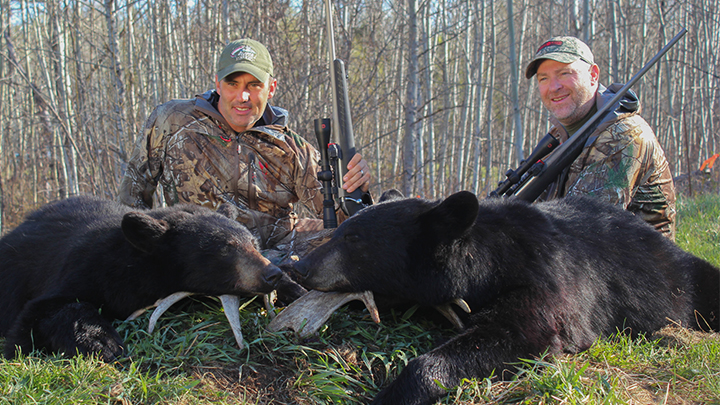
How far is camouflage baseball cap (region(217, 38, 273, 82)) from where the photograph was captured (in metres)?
4.53

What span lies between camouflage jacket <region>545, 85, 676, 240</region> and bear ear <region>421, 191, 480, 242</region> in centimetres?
187

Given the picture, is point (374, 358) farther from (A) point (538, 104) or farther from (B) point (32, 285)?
(A) point (538, 104)

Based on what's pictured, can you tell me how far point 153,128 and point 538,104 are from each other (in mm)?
→ 19228

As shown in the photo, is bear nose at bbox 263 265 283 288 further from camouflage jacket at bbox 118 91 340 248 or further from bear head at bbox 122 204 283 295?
camouflage jacket at bbox 118 91 340 248

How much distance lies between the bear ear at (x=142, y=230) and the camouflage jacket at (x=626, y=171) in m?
3.19

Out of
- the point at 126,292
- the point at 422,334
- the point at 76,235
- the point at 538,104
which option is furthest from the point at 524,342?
the point at 538,104

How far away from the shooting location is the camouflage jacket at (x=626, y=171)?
4.05 metres

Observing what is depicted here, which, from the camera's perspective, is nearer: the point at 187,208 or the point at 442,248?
the point at 442,248

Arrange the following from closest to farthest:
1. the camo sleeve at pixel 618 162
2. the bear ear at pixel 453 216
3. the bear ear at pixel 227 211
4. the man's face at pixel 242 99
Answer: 1. the bear ear at pixel 453 216
2. the bear ear at pixel 227 211
3. the camo sleeve at pixel 618 162
4. the man's face at pixel 242 99

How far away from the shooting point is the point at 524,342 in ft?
8.51

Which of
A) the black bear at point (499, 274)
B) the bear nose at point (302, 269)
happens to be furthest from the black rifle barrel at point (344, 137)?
the bear nose at point (302, 269)

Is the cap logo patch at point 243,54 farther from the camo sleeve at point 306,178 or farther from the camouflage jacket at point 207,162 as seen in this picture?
the camo sleeve at point 306,178

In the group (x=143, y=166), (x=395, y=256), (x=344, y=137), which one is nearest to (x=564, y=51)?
(x=344, y=137)

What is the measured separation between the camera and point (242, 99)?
4633 millimetres
